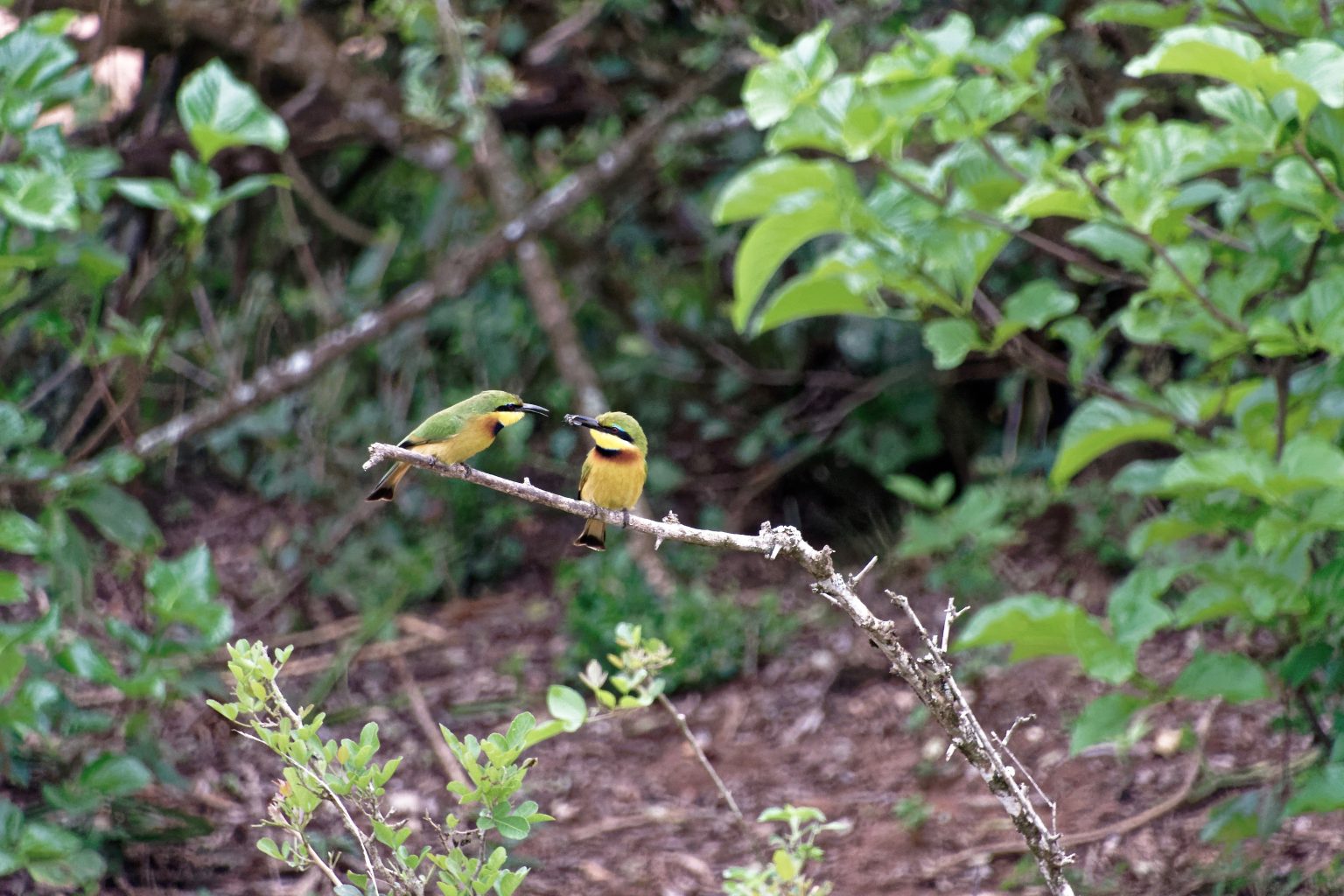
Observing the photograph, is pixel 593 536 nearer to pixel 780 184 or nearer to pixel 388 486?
pixel 388 486

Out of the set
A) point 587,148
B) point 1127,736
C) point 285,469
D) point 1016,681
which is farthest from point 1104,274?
point 285,469

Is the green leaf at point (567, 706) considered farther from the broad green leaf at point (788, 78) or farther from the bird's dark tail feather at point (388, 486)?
the broad green leaf at point (788, 78)

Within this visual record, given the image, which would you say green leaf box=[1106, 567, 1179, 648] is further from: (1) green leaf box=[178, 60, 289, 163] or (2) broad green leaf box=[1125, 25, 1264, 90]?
(1) green leaf box=[178, 60, 289, 163]

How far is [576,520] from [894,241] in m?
3.29

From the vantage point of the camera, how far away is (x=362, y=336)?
187 inches

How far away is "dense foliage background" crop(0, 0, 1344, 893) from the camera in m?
2.88

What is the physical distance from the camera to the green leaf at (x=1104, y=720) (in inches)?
115

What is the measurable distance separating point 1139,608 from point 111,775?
230 centimetres

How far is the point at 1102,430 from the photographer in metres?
3.10

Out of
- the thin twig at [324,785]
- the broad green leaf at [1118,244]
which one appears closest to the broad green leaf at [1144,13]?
the broad green leaf at [1118,244]

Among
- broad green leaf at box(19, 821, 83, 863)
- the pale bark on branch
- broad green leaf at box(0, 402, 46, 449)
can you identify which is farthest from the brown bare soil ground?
broad green leaf at box(0, 402, 46, 449)

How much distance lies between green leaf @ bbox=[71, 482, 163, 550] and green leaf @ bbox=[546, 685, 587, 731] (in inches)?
65.2

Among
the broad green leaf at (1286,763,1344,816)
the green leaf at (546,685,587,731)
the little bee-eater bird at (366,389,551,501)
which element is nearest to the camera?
the little bee-eater bird at (366,389,551,501)

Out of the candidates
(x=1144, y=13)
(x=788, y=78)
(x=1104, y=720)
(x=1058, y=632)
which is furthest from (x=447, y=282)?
(x=1104, y=720)
